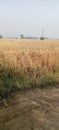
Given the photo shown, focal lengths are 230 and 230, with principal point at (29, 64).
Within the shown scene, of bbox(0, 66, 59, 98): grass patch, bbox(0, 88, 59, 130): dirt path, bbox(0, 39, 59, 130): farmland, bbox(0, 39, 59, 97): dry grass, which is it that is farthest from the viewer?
bbox(0, 39, 59, 97): dry grass

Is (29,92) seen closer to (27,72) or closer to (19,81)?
(19,81)

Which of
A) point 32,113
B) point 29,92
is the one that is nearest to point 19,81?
point 29,92

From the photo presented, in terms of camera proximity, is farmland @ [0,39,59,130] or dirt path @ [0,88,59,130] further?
farmland @ [0,39,59,130]

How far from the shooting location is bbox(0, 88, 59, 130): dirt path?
172 inches

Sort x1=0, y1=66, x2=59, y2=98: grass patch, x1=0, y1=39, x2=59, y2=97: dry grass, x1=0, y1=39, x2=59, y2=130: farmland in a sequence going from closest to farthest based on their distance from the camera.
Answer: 1. x1=0, y1=39, x2=59, y2=130: farmland
2. x1=0, y1=66, x2=59, y2=98: grass patch
3. x1=0, y1=39, x2=59, y2=97: dry grass

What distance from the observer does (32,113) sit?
496 centimetres

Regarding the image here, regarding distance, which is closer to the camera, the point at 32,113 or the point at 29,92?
the point at 32,113

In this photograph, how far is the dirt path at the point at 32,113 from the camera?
4363mm

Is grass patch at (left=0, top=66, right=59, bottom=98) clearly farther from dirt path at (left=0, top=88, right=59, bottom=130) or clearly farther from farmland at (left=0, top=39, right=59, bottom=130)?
dirt path at (left=0, top=88, right=59, bottom=130)

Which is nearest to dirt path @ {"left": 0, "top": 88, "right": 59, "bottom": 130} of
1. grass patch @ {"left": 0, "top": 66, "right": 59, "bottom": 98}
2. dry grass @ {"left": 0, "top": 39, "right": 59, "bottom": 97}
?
grass patch @ {"left": 0, "top": 66, "right": 59, "bottom": 98}

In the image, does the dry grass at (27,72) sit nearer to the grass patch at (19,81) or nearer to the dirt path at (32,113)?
the grass patch at (19,81)

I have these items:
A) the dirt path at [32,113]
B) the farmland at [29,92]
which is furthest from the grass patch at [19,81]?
the dirt path at [32,113]

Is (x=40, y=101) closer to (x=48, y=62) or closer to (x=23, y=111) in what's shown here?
(x=23, y=111)

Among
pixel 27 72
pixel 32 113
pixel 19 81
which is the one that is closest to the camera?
pixel 32 113
